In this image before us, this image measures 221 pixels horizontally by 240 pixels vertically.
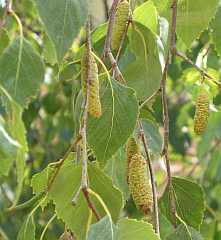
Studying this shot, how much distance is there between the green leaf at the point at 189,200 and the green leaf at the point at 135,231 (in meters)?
0.25

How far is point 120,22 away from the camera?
943mm

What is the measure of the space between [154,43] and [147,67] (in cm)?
5

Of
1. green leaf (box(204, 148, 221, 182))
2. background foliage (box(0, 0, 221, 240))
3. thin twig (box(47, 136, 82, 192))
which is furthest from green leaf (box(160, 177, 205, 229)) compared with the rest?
green leaf (box(204, 148, 221, 182))

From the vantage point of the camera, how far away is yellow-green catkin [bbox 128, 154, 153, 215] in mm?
822

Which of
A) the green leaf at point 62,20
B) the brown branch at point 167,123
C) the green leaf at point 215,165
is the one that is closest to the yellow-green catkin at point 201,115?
the brown branch at point 167,123

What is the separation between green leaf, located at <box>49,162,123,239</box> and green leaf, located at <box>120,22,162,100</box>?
0.66ft

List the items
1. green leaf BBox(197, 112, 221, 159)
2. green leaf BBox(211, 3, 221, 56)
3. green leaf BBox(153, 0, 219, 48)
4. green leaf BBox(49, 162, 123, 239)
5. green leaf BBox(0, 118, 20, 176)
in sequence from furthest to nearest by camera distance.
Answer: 1. green leaf BBox(197, 112, 221, 159)
2. green leaf BBox(211, 3, 221, 56)
3. green leaf BBox(153, 0, 219, 48)
4. green leaf BBox(49, 162, 123, 239)
5. green leaf BBox(0, 118, 20, 176)

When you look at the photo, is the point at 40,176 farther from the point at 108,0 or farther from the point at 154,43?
the point at 108,0

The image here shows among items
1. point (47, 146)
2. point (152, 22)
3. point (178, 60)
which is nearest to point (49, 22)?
point (152, 22)

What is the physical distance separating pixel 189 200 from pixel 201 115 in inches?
4.6

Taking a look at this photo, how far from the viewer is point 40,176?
930mm

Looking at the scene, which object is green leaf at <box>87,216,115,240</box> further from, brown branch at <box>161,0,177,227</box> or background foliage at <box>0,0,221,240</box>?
brown branch at <box>161,0,177,227</box>

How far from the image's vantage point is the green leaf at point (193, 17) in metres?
0.91

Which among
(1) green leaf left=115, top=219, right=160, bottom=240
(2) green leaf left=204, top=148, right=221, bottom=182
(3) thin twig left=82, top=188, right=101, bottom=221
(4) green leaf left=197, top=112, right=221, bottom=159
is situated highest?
(3) thin twig left=82, top=188, right=101, bottom=221
